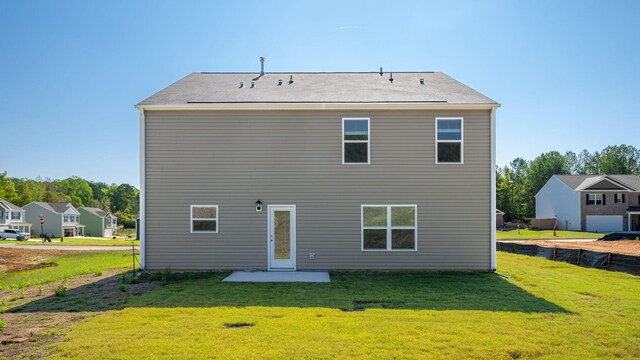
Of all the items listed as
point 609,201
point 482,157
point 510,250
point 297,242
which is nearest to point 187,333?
point 297,242

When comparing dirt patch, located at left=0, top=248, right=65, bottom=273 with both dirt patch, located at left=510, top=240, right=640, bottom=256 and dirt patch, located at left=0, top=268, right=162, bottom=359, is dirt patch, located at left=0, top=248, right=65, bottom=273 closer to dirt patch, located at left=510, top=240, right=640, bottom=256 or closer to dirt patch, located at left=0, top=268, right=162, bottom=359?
dirt patch, located at left=0, top=268, right=162, bottom=359

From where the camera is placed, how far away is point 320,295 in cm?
912

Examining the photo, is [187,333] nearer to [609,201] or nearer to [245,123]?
[245,123]

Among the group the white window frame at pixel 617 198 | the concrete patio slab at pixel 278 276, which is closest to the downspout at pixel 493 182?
the concrete patio slab at pixel 278 276

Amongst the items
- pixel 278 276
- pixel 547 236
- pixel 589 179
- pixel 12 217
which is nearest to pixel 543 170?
pixel 589 179

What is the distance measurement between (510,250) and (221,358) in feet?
60.9

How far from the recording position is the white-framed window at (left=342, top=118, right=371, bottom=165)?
12.7 m

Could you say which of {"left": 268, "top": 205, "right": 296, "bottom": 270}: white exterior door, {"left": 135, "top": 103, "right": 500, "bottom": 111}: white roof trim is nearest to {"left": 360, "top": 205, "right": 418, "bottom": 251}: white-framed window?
{"left": 268, "top": 205, "right": 296, "bottom": 270}: white exterior door

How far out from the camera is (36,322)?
281 inches

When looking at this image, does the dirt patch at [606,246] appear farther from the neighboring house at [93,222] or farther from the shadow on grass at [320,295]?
the neighboring house at [93,222]

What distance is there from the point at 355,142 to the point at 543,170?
75432mm

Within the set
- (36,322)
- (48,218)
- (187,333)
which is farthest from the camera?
(48,218)

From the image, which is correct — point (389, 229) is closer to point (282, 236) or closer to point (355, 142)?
point (355, 142)

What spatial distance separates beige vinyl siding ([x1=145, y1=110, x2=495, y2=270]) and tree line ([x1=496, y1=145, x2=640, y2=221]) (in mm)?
54729
